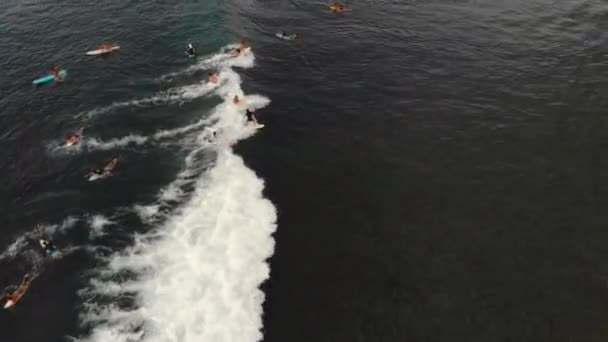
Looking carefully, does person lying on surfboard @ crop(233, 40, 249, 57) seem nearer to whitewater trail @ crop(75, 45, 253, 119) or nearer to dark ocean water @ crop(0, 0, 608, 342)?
whitewater trail @ crop(75, 45, 253, 119)

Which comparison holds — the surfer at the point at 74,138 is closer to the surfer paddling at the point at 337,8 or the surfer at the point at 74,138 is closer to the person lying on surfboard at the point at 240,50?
the person lying on surfboard at the point at 240,50

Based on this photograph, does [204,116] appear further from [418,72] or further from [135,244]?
[418,72]

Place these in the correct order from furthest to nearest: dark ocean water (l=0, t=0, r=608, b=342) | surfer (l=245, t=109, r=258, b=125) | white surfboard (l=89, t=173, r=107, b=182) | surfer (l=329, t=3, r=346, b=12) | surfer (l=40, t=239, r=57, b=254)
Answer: surfer (l=329, t=3, r=346, b=12)
surfer (l=245, t=109, r=258, b=125)
white surfboard (l=89, t=173, r=107, b=182)
surfer (l=40, t=239, r=57, b=254)
dark ocean water (l=0, t=0, r=608, b=342)

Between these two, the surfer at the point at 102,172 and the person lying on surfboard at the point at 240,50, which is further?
the person lying on surfboard at the point at 240,50

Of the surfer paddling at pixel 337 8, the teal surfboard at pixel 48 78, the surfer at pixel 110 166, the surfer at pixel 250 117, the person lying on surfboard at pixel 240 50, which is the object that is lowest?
the surfer at pixel 110 166

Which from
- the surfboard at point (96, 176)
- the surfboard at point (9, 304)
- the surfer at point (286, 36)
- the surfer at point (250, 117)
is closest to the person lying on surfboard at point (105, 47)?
the surfer at point (286, 36)

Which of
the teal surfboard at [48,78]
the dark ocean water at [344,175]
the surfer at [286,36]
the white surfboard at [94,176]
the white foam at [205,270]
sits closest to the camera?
the white foam at [205,270]

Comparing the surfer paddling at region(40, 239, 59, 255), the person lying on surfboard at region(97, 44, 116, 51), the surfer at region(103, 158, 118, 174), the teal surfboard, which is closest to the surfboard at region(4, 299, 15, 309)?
the surfer paddling at region(40, 239, 59, 255)

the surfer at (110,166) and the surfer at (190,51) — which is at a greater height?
the surfer at (190,51)
